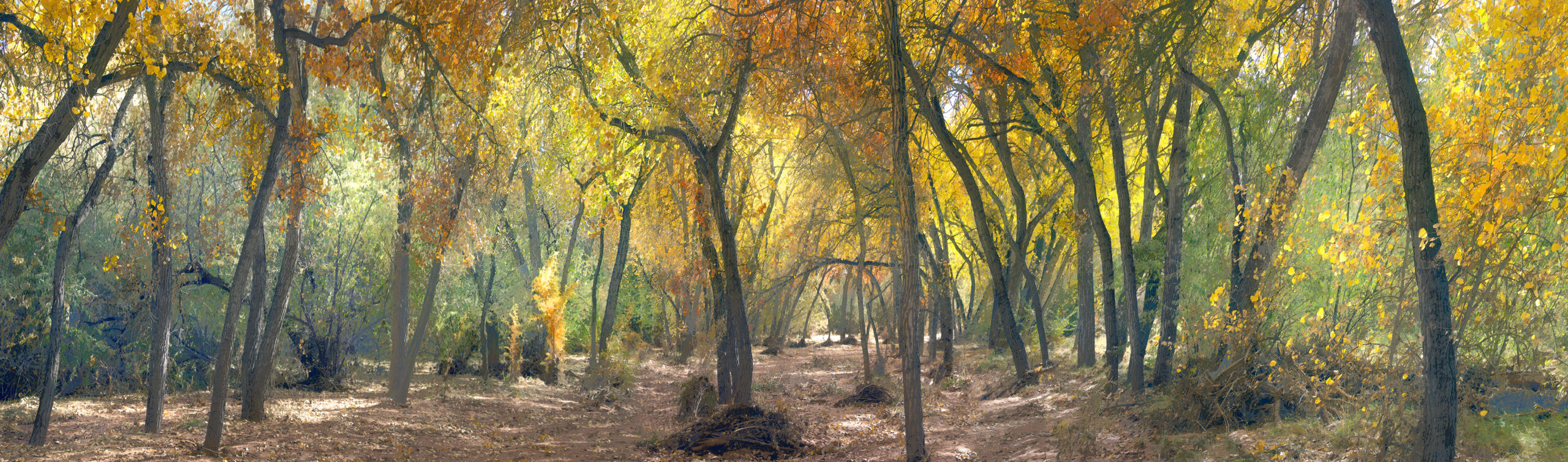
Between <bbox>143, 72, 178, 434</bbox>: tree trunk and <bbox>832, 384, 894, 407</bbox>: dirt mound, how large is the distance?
1000 cm

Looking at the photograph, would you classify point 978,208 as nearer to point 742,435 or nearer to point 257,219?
point 742,435

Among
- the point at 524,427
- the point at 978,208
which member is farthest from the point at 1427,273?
the point at 524,427

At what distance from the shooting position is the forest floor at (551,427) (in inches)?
358

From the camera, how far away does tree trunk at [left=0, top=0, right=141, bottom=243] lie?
6.63 metres

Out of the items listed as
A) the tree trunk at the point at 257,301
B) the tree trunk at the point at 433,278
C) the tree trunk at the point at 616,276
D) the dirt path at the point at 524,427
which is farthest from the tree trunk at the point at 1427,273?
the tree trunk at the point at 616,276

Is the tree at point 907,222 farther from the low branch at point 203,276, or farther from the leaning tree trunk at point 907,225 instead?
the low branch at point 203,276

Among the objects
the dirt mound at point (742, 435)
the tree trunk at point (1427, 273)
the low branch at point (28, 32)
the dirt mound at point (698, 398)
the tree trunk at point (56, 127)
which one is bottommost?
the dirt mound at point (742, 435)

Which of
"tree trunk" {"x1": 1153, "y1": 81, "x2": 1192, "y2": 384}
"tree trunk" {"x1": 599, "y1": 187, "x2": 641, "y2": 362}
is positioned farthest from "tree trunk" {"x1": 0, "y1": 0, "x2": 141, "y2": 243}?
"tree trunk" {"x1": 599, "y1": 187, "x2": 641, "y2": 362}

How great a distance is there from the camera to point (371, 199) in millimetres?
19109

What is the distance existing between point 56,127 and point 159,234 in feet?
9.42

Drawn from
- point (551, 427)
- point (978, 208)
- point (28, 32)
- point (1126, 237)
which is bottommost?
point (551, 427)

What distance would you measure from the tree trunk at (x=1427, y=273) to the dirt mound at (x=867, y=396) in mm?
9871

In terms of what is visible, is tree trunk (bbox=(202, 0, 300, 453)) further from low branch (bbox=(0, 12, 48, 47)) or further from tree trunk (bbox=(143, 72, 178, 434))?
low branch (bbox=(0, 12, 48, 47))

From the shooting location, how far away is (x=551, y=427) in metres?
13.7
